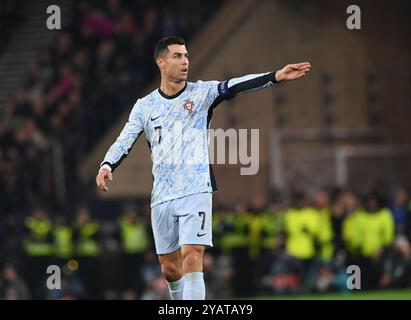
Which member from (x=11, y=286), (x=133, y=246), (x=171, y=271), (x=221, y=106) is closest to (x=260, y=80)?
(x=171, y=271)

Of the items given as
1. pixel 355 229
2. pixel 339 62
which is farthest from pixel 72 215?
pixel 339 62

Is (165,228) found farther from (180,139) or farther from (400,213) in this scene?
(400,213)

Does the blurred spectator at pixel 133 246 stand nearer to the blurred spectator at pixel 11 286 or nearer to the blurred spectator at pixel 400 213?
the blurred spectator at pixel 11 286

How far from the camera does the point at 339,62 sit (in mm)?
29828

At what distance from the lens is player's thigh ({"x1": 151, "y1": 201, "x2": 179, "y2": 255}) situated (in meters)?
12.3

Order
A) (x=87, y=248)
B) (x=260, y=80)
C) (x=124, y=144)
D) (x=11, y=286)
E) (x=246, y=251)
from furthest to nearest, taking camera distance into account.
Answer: (x=87, y=248)
(x=246, y=251)
(x=11, y=286)
(x=124, y=144)
(x=260, y=80)

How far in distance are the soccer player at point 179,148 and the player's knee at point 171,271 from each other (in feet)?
0.58

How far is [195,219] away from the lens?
472 inches

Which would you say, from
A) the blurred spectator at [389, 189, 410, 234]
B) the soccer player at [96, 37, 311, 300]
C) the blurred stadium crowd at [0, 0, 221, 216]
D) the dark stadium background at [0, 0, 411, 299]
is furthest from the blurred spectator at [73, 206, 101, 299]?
the soccer player at [96, 37, 311, 300]

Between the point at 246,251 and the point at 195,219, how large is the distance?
11896 millimetres
